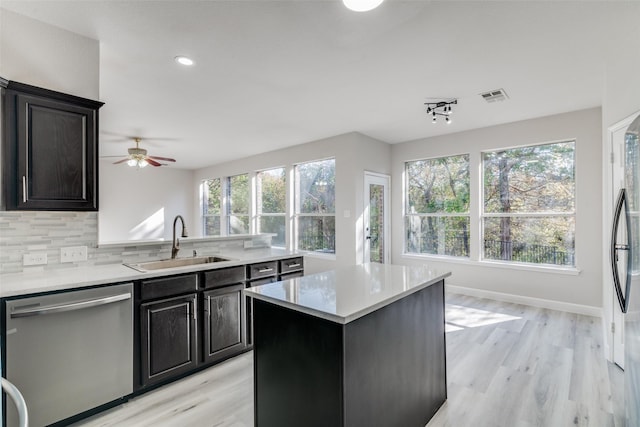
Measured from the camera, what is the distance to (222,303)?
2691mm

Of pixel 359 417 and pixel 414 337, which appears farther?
pixel 414 337

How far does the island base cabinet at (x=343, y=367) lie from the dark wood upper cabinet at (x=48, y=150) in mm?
1598

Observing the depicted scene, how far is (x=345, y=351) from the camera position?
1.37 metres

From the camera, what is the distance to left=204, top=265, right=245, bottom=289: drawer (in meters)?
2.61

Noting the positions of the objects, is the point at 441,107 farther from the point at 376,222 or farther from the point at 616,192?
the point at 376,222

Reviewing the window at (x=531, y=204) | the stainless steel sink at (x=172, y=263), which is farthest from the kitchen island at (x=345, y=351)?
the window at (x=531, y=204)

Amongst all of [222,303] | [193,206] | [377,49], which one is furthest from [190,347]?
[193,206]

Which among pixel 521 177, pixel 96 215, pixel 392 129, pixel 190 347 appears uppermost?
pixel 392 129

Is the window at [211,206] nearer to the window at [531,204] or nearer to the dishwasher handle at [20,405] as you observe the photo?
the window at [531,204]

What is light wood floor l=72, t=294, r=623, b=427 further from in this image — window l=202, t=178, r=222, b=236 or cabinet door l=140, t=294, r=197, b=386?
window l=202, t=178, r=222, b=236

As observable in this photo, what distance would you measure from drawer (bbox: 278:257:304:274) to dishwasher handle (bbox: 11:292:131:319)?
1.41 meters

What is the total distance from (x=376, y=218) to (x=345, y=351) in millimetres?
4238

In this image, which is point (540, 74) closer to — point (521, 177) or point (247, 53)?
point (521, 177)

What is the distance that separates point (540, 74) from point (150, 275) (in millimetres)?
3885
